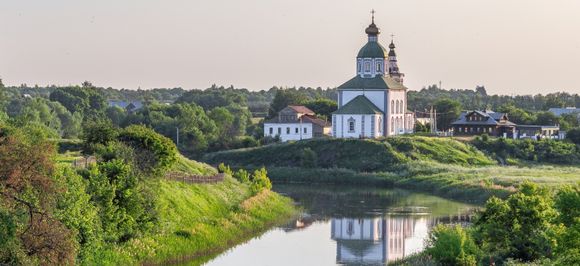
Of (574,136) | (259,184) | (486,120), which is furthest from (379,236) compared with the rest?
(486,120)

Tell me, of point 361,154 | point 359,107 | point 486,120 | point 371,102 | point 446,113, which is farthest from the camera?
point 446,113

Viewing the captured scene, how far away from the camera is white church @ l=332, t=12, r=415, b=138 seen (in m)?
93.8

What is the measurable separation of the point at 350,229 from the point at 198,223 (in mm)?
11086

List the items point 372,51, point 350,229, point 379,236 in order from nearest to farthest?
point 379,236 → point 350,229 → point 372,51

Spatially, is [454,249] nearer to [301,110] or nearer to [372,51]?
[372,51]

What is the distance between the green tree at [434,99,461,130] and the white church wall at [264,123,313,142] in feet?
64.9

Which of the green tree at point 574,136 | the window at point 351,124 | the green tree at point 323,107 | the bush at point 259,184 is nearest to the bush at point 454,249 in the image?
the bush at point 259,184

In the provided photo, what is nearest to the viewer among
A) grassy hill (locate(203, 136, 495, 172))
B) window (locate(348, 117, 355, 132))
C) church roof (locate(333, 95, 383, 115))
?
grassy hill (locate(203, 136, 495, 172))

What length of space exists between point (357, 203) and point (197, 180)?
49.9 ft

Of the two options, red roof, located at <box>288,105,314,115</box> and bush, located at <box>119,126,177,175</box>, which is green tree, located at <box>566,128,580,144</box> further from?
bush, located at <box>119,126,177,175</box>

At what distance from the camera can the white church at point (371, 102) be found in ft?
308

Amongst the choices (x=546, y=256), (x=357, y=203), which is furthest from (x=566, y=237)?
(x=357, y=203)

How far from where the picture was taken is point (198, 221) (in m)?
42.5

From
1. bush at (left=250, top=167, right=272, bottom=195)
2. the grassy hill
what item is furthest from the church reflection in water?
the grassy hill
